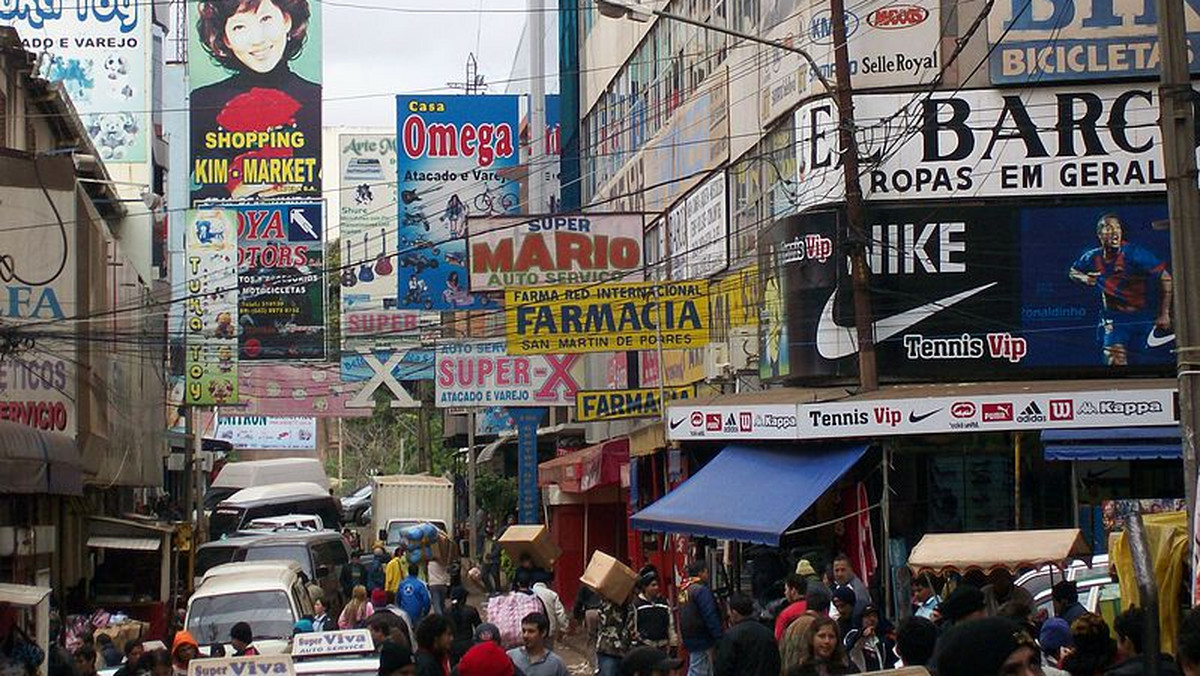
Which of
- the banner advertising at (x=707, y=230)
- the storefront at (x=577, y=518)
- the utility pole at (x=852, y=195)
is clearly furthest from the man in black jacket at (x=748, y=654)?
the storefront at (x=577, y=518)

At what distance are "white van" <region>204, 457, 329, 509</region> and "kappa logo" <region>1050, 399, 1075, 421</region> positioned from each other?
41590mm

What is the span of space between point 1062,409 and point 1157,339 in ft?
12.1

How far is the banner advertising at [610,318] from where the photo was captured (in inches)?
1132

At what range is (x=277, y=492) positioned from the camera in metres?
55.9

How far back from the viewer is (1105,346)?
2548 centimetres

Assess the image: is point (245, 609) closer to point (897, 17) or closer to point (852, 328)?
point (852, 328)

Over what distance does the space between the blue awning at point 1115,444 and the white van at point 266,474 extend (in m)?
41.9

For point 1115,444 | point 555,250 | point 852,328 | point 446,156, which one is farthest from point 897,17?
point 446,156

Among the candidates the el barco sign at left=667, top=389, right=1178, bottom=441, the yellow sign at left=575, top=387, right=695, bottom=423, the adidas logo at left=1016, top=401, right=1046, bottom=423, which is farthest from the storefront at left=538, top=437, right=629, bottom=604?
the adidas logo at left=1016, top=401, right=1046, bottom=423

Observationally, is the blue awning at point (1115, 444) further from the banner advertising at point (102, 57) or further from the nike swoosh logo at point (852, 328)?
the banner advertising at point (102, 57)

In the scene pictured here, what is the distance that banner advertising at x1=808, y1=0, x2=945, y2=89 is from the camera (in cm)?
2584

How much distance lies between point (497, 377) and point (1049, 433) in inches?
729

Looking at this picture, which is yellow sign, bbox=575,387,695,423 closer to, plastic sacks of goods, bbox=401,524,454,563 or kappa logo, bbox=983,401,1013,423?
plastic sacks of goods, bbox=401,524,454,563

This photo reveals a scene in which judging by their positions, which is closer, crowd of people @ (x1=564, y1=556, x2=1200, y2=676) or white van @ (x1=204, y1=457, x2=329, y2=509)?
crowd of people @ (x1=564, y1=556, x2=1200, y2=676)
